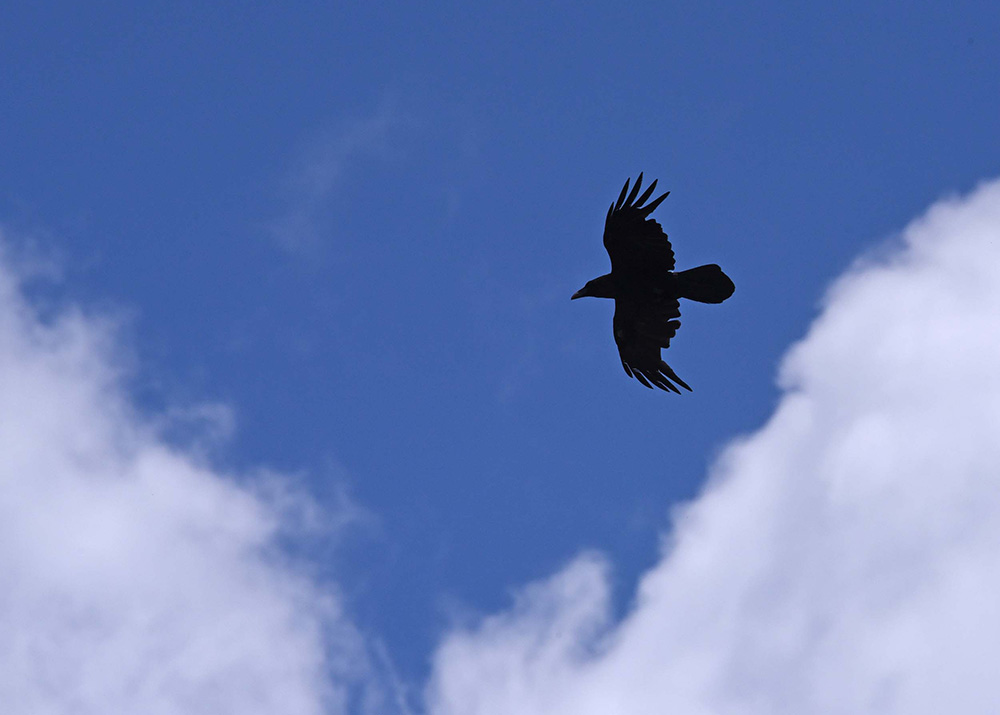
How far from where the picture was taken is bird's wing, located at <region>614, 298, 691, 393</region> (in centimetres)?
2098

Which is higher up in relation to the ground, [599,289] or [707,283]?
[599,289]

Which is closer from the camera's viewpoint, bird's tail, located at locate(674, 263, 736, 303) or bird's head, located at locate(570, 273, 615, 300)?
bird's tail, located at locate(674, 263, 736, 303)

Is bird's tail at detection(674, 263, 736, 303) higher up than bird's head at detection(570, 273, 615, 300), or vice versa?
bird's head at detection(570, 273, 615, 300)

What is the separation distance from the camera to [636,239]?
19.8 metres

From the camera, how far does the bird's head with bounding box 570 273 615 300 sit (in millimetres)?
20859

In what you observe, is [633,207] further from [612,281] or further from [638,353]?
[638,353]

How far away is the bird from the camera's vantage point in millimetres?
19562

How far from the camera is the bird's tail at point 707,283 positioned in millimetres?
20000

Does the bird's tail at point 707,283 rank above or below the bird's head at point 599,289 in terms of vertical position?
below

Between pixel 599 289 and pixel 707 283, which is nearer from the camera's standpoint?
pixel 707 283

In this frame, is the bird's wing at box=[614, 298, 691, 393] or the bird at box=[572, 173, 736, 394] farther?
the bird's wing at box=[614, 298, 691, 393]

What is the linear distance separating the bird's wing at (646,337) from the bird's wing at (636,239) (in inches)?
34.3

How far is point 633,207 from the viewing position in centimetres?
1936

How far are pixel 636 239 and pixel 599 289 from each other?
1.54 metres
